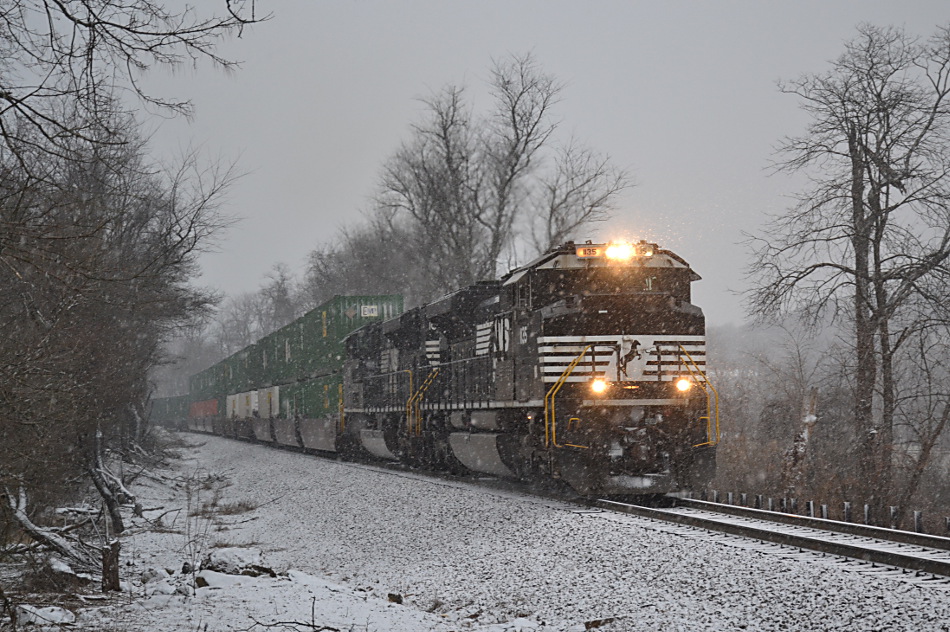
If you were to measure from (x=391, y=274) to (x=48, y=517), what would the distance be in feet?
129

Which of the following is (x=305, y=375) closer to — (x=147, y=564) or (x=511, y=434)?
(x=511, y=434)

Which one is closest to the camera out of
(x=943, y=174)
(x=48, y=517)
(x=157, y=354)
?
(x=48, y=517)

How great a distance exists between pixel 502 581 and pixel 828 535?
3.47 meters

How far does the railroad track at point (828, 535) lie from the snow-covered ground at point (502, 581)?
291 millimetres

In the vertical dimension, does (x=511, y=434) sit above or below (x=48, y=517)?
above

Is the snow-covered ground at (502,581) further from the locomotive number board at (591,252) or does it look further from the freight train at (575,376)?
the locomotive number board at (591,252)

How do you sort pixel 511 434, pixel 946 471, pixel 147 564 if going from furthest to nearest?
pixel 946 471, pixel 511 434, pixel 147 564

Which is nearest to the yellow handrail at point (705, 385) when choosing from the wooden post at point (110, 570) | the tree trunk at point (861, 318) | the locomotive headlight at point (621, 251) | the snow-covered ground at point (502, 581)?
the locomotive headlight at point (621, 251)

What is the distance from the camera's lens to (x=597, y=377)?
11492mm

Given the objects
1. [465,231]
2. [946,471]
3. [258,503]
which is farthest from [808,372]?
[465,231]

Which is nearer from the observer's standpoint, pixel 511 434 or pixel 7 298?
pixel 7 298

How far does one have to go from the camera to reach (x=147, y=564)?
904cm

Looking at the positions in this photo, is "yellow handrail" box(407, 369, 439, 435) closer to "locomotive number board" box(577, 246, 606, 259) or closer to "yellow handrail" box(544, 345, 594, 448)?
"locomotive number board" box(577, 246, 606, 259)

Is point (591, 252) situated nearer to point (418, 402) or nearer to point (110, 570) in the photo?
point (418, 402)
